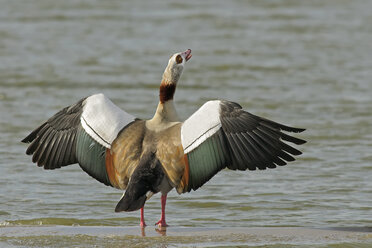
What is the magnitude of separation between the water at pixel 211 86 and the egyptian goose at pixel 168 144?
0.93 m

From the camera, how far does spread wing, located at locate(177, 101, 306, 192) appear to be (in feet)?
24.6

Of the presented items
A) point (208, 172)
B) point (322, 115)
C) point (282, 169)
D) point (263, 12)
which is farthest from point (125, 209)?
point (263, 12)

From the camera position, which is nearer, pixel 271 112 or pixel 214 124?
pixel 214 124

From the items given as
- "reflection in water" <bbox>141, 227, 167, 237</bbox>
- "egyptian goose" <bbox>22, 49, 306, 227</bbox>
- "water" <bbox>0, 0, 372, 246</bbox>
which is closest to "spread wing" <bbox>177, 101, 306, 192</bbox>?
"egyptian goose" <bbox>22, 49, 306, 227</bbox>

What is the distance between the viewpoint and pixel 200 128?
24.6 feet

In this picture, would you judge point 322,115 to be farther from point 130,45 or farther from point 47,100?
point 130,45

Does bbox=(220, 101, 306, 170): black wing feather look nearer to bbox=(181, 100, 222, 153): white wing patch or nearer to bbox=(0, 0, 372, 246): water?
bbox=(181, 100, 222, 153): white wing patch

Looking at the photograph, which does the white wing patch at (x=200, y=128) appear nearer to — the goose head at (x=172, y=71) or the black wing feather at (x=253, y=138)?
the black wing feather at (x=253, y=138)

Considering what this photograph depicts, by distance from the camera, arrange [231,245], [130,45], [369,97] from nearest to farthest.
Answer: [231,245], [369,97], [130,45]

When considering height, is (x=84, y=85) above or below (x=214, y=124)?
below

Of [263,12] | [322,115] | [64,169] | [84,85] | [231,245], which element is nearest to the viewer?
[231,245]

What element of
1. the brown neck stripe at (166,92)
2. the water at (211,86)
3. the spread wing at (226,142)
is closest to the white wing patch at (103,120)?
the brown neck stripe at (166,92)

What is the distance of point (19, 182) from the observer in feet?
32.6

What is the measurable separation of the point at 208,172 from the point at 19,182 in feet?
10.3
